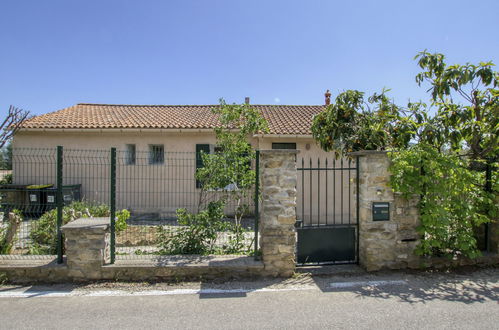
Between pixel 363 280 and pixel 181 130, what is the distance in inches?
298

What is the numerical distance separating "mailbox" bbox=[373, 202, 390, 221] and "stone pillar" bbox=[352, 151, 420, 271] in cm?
5

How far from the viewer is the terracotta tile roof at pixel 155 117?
33.4ft

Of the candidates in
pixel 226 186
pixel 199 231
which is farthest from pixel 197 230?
pixel 226 186

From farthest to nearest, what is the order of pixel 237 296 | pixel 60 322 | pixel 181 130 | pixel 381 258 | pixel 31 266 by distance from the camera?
1. pixel 181 130
2. pixel 381 258
3. pixel 31 266
4. pixel 237 296
5. pixel 60 322

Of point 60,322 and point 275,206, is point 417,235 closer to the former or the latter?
point 275,206

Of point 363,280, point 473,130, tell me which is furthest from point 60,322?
point 473,130

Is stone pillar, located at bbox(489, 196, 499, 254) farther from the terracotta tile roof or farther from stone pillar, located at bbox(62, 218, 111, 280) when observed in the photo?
stone pillar, located at bbox(62, 218, 111, 280)

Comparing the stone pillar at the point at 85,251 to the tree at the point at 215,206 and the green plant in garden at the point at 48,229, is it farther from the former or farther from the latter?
the green plant in garden at the point at 48,229

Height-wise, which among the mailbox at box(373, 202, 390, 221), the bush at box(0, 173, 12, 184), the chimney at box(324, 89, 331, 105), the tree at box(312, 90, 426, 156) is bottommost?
the mailbox at box(373, 202, 390, 221)

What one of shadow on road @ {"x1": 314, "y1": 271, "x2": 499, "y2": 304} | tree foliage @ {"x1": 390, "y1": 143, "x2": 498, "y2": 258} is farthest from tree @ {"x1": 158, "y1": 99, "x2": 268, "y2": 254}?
tree foliage @ {"x1": 390, "y1": 143, "x2": 498, "y2": 258}

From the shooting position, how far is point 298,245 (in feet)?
16.2

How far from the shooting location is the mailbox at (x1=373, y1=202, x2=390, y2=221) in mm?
4832

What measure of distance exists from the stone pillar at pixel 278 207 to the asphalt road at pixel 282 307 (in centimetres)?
48

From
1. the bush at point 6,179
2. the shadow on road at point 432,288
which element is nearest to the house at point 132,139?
the bush at point 6,179
